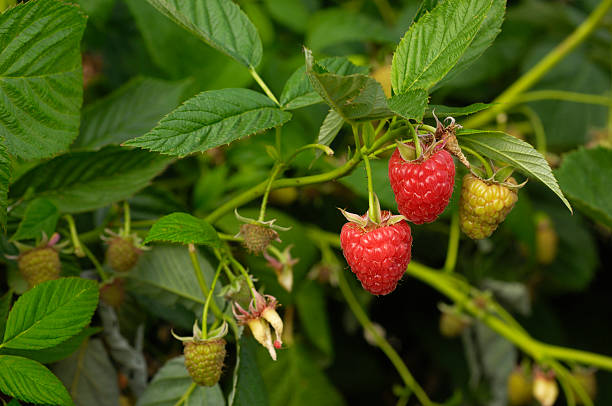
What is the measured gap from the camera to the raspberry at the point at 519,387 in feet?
3.01

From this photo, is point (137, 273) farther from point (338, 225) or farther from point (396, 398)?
point (396, 398)

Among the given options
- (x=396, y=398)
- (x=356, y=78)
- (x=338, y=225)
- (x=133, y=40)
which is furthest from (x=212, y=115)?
(x=396, y=398)

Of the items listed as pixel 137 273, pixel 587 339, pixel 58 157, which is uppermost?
pixel 58 157

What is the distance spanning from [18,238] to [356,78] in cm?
33

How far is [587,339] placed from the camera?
1.26 meters

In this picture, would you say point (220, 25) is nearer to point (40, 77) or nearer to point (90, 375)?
point (40, 77)

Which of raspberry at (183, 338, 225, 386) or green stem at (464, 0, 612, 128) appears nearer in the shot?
raspberry at (183, 338, 225, 386)

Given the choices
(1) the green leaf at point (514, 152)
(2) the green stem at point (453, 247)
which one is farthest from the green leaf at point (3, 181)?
(2) the green stem at point (453, 247)

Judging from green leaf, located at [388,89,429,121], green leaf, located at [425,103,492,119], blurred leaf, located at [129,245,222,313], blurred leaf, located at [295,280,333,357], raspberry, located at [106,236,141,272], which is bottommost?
blurred leaf, located at [295,280,333,357]

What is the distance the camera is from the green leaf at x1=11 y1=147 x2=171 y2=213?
56cm

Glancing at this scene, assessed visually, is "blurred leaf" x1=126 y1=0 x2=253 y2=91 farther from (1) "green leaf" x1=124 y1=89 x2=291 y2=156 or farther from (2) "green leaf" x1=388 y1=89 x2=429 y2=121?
(2) "green leaf" x1=388 y1=89 x2=429 y2=121

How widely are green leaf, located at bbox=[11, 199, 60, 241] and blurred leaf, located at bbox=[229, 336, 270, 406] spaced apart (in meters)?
0.20

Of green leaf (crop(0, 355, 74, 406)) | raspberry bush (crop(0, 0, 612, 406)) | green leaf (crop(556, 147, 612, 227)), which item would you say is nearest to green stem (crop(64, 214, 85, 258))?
raspberry bush (crop(0, 0, 612, 406))

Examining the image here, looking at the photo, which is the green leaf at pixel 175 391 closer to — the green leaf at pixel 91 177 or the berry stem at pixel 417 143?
the green leaf at pixel 91 177
